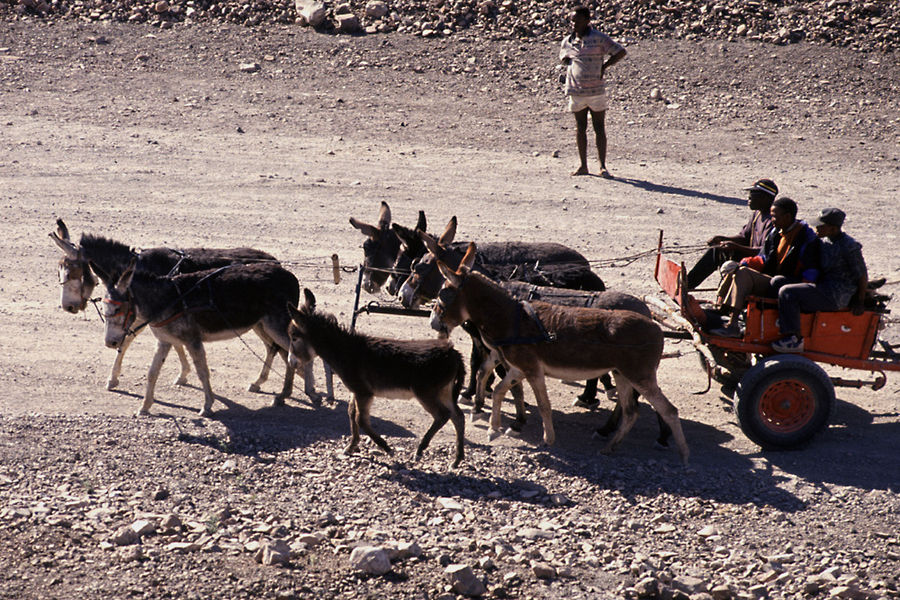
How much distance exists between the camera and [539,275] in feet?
33.1

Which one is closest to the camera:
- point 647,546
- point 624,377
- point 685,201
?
point 647,546

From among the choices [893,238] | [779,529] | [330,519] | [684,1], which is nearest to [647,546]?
[779,529]

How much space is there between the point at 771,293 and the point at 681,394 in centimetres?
173

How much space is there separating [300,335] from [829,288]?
4.55 meters

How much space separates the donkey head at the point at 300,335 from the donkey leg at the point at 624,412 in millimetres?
2702

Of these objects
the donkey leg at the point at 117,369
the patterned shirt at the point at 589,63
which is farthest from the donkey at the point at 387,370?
the patterned shirt at the point at 589,63

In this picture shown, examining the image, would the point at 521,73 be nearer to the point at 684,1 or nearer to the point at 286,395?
the point at 684,1

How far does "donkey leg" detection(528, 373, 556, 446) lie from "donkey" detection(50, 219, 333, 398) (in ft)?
7.20

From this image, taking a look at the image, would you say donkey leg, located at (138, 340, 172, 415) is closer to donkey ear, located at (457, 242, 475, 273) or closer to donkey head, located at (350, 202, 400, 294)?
donkey head, located at (350, 202, 400, 294)

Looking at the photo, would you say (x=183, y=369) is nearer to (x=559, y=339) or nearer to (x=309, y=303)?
(x=309, y=303)

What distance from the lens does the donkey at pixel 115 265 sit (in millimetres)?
9922

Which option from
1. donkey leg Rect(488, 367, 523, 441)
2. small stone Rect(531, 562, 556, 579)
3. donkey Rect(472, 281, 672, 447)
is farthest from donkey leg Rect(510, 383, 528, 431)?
small stone Rect(531, 562, 556, 579)

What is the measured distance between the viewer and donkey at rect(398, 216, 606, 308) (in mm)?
9664

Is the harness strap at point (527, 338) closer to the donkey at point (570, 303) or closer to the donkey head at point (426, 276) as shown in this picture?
the donkey at point (570, 303)
